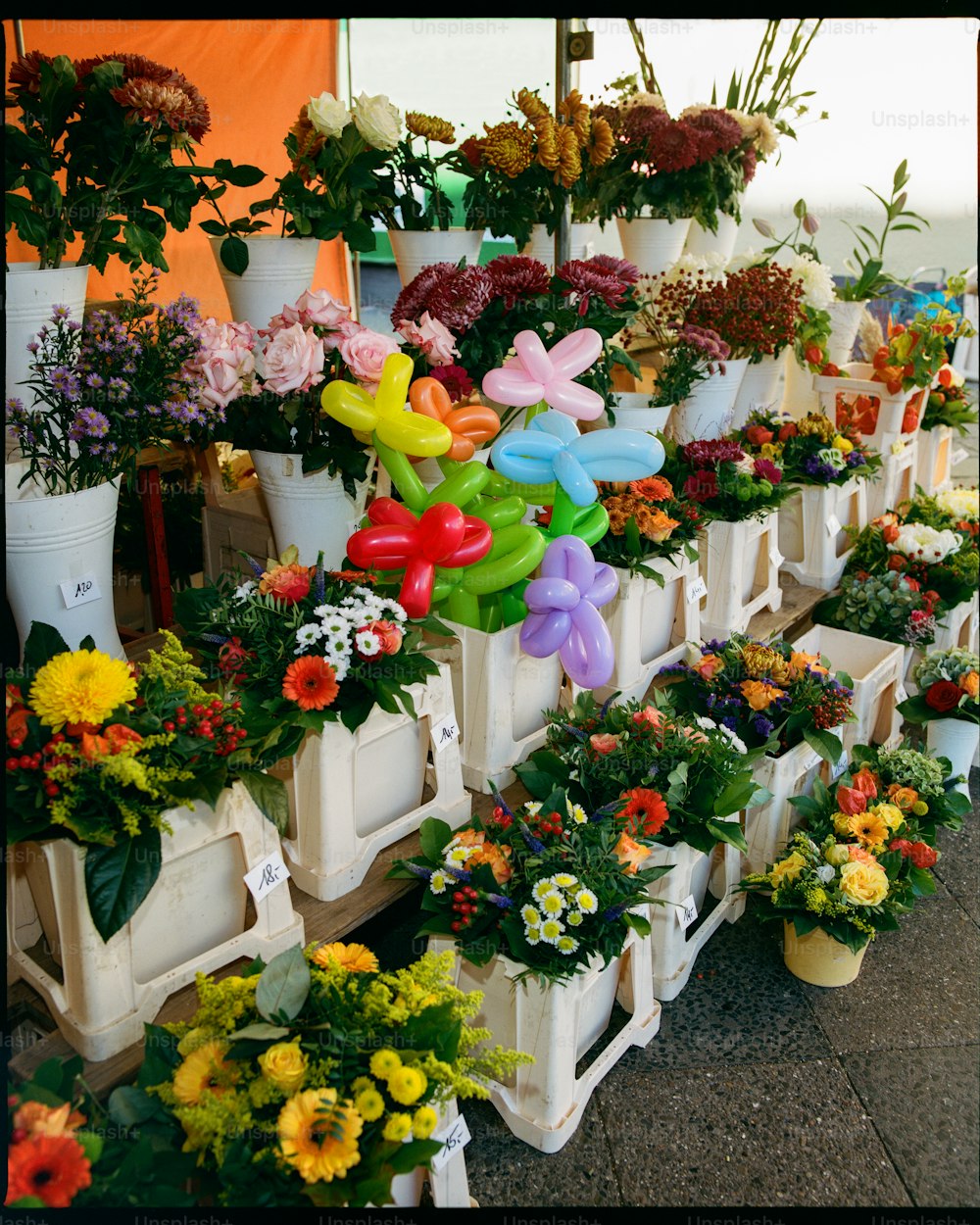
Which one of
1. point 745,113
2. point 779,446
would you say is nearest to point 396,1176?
point 779,446

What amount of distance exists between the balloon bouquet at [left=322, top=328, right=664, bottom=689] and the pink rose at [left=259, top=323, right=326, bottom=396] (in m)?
0.05

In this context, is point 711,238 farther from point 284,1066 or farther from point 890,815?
point 284,1066

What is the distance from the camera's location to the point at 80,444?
170 cm

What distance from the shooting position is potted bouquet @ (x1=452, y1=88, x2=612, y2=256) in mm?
2369

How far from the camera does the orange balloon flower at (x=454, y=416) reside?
1.94 metres

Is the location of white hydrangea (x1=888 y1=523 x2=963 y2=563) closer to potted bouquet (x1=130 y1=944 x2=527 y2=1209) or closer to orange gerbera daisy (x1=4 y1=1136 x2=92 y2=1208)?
potted bouquet (x1=130 y1=944 x2=527 y2=1209)

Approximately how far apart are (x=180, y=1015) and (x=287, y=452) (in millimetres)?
1005

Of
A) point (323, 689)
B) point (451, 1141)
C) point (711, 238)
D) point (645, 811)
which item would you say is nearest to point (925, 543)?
point (711, 238)

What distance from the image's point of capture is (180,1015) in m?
1.56

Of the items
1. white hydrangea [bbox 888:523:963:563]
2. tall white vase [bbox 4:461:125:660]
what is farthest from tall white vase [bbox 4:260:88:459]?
white hydrangea [bbox 888:523:963:563]

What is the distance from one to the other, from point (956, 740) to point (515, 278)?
1.72 m

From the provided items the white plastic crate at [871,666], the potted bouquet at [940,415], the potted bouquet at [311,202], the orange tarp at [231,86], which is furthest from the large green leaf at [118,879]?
the potted bouquet at [940,415]

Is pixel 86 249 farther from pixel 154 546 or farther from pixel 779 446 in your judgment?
pixel 779 446

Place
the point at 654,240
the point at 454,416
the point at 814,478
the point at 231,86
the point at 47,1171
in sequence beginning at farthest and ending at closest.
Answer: the point at 231,86 → the point at 814,478 → the point at 654,240 → the point at 454,416 → the point at 47,1171
